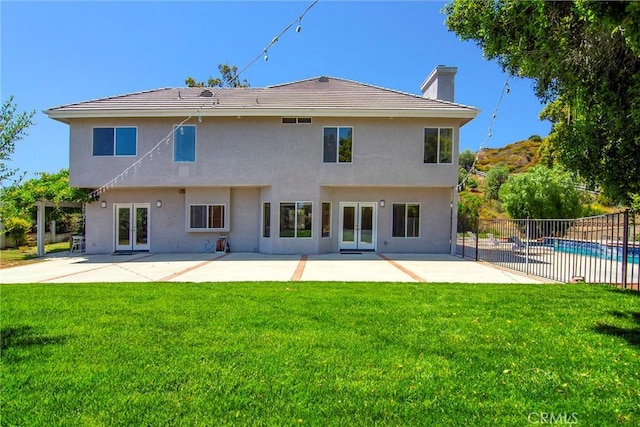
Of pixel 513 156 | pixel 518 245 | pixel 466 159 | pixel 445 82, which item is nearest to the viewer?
pixel 518 245

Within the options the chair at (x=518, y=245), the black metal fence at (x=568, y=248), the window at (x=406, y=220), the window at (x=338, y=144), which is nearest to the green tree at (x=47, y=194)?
the window at (x=338, y=144)

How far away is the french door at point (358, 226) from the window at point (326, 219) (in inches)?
26.2

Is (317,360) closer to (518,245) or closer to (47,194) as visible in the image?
(518,245)

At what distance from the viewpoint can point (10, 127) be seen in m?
5.58

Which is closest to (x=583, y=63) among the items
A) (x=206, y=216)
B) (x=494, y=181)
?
(x=206, y=216)

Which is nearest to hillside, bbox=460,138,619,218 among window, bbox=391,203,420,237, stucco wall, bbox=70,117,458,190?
window, bbox=391,203,420,237

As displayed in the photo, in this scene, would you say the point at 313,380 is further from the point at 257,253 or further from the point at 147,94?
Result: the point at 147,94

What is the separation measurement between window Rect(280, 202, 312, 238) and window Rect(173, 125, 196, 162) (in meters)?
4.71

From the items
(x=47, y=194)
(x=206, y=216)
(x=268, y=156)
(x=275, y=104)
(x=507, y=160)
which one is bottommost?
(x=206, y=216)

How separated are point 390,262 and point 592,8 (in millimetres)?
10756

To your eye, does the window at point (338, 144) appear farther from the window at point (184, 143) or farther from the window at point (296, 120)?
the window at point (184, 143)

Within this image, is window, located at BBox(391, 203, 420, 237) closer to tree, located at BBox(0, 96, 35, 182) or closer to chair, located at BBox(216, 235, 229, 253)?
chair, located at BBox(216, 235, 229, 253)

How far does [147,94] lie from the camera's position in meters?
17.9

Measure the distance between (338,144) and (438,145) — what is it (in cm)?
445
